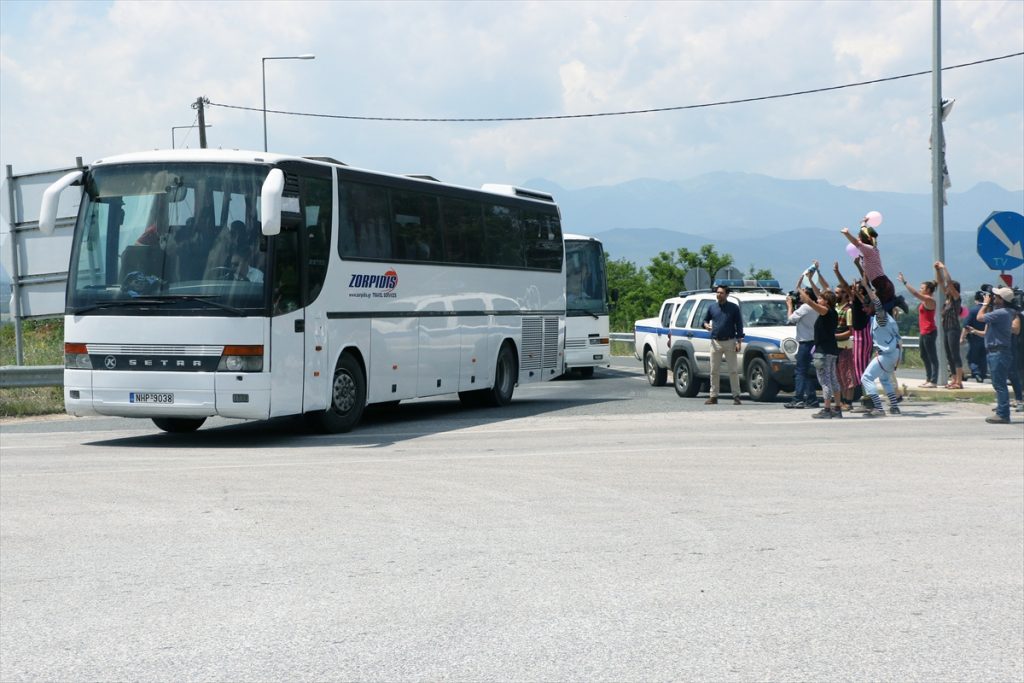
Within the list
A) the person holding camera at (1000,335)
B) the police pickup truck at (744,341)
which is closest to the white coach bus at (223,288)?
the police pickup truck at (744,341)

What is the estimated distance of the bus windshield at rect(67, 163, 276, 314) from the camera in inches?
579

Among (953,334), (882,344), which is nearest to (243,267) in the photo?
(882,344)

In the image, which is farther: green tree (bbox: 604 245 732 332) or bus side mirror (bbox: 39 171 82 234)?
green tree (bbox: 604 245 732 332)

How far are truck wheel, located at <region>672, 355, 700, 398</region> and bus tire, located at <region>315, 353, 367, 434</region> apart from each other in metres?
7.67

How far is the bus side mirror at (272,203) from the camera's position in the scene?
1431 cm

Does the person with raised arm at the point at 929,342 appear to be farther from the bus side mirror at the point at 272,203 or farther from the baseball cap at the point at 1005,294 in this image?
the bus side mirror at the point at 272,203

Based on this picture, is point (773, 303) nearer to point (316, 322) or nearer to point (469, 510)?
point (316, 322)

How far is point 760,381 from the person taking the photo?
2159 cm

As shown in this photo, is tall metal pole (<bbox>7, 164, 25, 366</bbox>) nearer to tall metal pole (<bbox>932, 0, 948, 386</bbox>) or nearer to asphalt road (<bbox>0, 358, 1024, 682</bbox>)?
asphalt road (<bbox>0, 358, 1024, 682</bbox>)

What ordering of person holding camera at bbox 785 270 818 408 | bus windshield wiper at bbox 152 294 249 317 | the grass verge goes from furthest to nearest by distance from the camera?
the grass verge → person holding camera at bbox 785 270 818 408 → bus windshield wiper at bbox 152 294 249 317

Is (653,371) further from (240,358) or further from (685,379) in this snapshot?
(240,358)

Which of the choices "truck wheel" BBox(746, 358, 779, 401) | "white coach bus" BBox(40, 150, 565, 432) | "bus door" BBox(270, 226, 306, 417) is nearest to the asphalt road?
"bus door" BBox(270, 226, 306, 417)

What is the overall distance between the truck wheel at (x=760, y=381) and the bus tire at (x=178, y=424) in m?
9.08

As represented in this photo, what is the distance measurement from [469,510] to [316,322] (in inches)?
247
